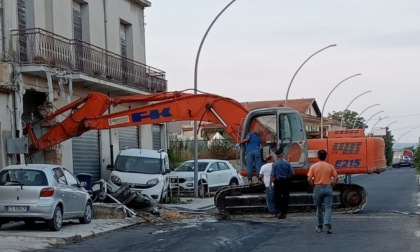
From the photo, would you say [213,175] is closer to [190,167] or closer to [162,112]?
[190,167]

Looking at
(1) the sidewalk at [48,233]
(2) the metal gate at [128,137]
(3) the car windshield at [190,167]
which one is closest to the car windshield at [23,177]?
(1) the sidewalk at [48,233]

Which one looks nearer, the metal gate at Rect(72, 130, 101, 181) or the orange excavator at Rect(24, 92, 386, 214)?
the orange excavator at Rect(24, 92, 386, 214)

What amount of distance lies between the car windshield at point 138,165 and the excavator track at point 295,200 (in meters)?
4.70

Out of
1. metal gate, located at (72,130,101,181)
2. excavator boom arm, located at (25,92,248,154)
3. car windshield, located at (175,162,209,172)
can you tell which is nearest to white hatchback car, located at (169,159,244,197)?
car windshield, located at (175,162,209,172)

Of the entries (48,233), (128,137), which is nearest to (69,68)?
(128,137)

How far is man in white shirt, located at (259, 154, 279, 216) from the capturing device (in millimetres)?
20031

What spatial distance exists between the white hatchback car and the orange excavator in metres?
9.42

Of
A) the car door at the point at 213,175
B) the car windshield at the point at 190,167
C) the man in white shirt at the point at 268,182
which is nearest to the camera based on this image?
the man in white shirt at the point at 268,182

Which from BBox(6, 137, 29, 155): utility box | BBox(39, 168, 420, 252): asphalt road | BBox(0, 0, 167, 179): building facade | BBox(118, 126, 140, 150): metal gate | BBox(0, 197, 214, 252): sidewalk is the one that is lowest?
BBox(39, 168, 420, 252): asphalt road

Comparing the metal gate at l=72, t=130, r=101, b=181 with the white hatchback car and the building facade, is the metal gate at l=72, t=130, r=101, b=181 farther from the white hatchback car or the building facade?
the white hatchback car

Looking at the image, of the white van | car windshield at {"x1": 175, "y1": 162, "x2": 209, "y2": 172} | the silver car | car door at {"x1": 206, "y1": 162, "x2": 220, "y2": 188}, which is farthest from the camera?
car windshield at {"x1": 175, "y1": 162, "x2": 209, "y2": 172}

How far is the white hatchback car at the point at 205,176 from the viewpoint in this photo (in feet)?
104

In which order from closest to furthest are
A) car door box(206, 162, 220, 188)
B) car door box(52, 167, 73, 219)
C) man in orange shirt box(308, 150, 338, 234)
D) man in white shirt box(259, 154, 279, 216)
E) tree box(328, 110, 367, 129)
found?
1. man in orange shirt box(308, 150, 338, 234)
2. car door box(52, 167, 73, 219)
3. man in white shirt box(259, 154, 279, 216)
4. car door box(206, 162, 220, 188)
5. tree box(328, 110, 367, 129)

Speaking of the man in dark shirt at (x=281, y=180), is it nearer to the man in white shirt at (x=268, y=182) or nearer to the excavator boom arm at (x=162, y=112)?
the man in white shirt at (x=268, y=182)
